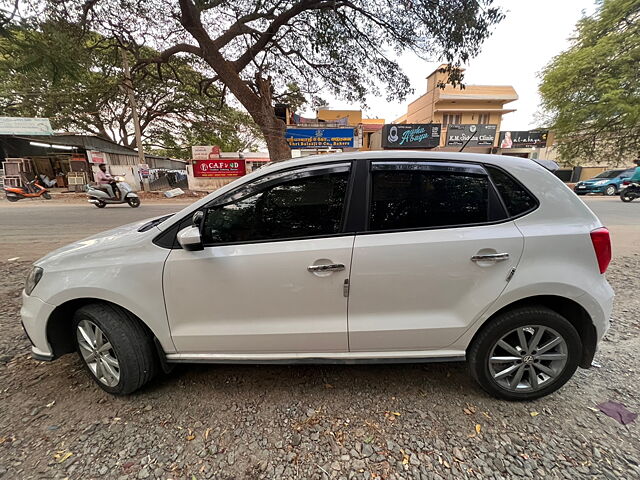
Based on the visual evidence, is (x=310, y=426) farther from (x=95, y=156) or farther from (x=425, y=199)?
(x=95, y=156)

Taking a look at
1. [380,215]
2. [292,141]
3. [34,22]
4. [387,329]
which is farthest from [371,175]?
[292,141]

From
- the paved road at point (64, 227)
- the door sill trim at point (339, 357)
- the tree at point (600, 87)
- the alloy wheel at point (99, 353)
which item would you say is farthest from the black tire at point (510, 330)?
the tree at point (600, 87)

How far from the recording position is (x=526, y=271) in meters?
1.77

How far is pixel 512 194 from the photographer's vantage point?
1.88 meters

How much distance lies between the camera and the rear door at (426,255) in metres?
1.75

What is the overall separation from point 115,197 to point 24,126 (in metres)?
9.41

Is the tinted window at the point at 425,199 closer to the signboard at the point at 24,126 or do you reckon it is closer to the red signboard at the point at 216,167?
the red signboard at the point at 216,167

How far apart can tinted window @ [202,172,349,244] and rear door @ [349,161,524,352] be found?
0.24 metres

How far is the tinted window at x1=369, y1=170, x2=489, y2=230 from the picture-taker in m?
1.82

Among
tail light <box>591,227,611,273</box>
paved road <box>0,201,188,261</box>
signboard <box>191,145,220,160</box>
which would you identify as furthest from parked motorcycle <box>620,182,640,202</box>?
signboard <box>191,145,220,160</box>

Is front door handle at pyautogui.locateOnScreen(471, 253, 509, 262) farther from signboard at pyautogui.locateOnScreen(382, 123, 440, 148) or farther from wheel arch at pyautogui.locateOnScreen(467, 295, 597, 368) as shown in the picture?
signboard at pyautogui.locateOnScreen(382, 123, 440, 148)

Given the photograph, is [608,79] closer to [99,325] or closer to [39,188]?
[99,325]

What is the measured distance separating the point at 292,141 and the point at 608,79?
1874cm

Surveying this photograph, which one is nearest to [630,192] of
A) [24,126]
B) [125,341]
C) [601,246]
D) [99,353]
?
[601,246]
